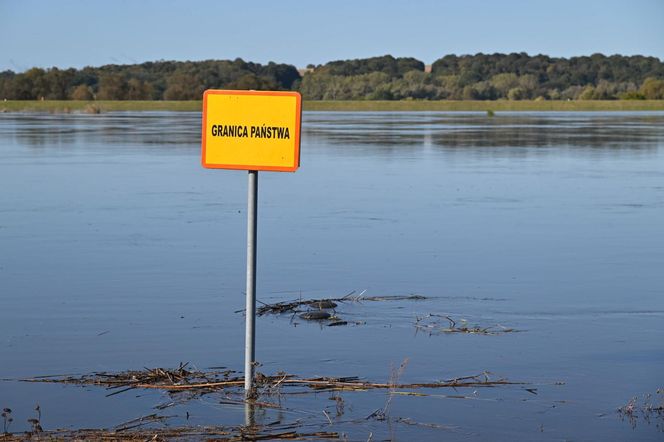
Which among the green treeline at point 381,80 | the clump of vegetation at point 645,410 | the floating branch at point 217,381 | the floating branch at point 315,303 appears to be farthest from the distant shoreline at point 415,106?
the clump of vegetation at point 645,410

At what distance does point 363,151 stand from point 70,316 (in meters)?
22.6

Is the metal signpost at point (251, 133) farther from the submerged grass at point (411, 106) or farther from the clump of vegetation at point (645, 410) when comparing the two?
the submerged grass at point (411, 106)

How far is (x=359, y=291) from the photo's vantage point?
432 inches

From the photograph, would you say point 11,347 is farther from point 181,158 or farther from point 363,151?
point 363,151

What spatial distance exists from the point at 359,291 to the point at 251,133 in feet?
12.8

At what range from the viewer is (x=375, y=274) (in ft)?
39.0

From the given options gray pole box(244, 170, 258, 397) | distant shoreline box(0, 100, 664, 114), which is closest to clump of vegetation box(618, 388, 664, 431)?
gray pole box(244, 170, 258, 397)

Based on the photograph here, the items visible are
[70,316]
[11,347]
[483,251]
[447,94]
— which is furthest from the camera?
[447,94]

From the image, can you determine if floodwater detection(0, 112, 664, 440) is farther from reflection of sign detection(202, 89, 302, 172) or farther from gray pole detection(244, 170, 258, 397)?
reflection of sign detection(202, 89, 302, 172)

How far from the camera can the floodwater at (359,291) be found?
7172 millimetres

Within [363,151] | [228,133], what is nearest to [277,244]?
[228,133]

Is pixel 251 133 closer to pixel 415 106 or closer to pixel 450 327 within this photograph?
pixel 450 327

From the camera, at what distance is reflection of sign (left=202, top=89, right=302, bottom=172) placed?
7.27m

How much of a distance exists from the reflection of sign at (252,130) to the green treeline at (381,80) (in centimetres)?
10661
